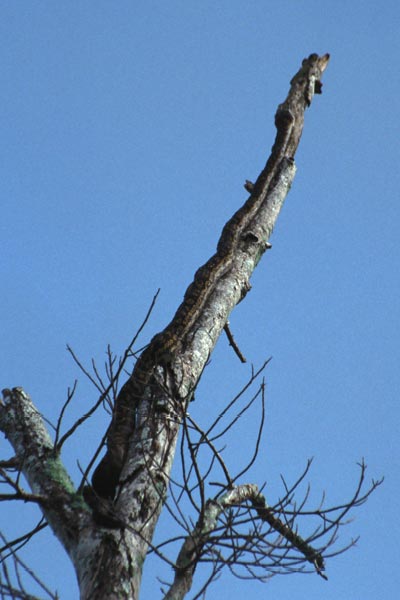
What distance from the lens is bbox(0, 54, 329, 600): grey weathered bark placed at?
340 cm

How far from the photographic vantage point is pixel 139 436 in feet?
13.3

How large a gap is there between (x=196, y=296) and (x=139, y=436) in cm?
118

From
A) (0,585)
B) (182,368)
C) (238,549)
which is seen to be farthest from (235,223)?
(0,585)

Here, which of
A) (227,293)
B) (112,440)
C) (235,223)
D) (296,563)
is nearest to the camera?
(296,563)

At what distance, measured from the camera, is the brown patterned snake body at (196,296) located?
4.08 m

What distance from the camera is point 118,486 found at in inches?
151

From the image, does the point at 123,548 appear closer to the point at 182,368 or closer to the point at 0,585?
the point at 0,585

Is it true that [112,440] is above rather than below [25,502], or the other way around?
above

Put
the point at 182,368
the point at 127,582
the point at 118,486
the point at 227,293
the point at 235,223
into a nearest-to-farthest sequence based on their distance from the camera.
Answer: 1. the point at 127,582
2. the point at 118,486
3. the point at 182,368
4. the point at 227,293
5. the point at 235,223

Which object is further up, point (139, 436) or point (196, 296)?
point (196, 296)

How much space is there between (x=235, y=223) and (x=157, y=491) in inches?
95.0

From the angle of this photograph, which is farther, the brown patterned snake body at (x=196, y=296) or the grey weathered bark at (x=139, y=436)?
the brown patterned snake body at (x=196, y=296)

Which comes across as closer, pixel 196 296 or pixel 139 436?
pixel 139 436

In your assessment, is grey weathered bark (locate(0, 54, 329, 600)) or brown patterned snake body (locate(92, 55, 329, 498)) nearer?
grey weathered bark (locate(0, 54, 329, 600))
